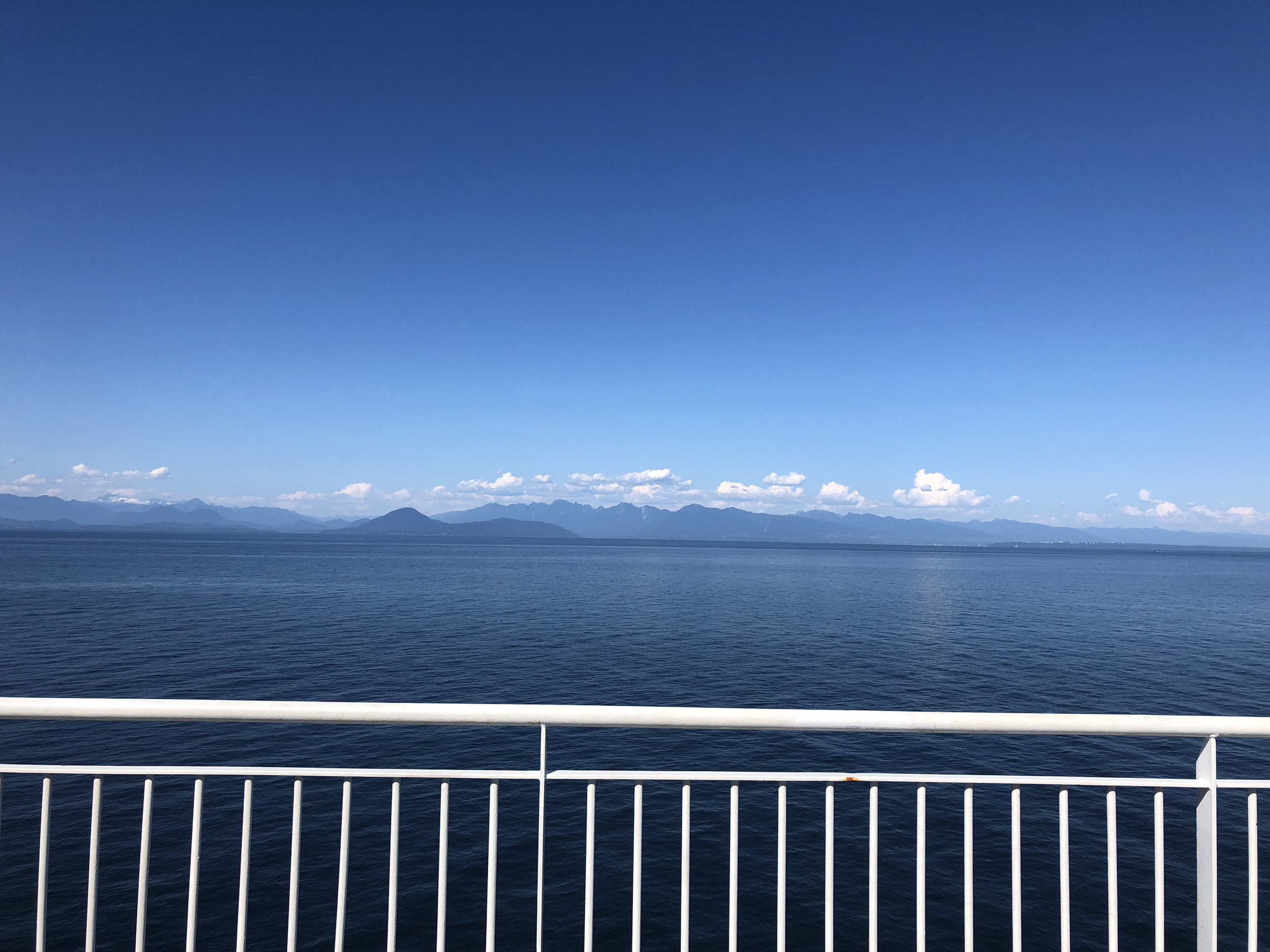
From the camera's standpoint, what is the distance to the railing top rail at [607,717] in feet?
9.29

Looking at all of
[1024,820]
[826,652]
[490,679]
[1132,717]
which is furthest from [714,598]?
[1132,717]

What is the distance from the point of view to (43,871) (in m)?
2.95

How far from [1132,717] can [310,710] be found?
11.7 ft

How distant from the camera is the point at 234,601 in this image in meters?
51.8

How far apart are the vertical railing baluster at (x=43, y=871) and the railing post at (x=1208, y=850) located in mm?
4767

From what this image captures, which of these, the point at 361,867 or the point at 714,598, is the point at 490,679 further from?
the point at 714,598

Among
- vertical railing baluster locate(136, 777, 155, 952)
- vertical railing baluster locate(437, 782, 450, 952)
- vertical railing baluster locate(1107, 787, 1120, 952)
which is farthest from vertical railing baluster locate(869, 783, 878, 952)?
vertical railing baluster locate(136, 777, 155, 952)

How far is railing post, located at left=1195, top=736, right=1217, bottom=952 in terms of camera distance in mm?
2951

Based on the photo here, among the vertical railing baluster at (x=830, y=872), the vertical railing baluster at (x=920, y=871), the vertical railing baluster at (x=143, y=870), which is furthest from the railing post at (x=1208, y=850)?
the vertical railing baluster at (x=143, y=870)

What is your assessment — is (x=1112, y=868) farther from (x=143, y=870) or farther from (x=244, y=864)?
(x=143, y=870)

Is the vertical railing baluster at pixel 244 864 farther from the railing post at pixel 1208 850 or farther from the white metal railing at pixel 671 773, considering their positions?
the railing post at pixel 1208 850

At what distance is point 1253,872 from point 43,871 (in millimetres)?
5184

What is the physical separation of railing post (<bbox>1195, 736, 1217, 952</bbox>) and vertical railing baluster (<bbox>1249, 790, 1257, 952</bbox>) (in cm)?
12

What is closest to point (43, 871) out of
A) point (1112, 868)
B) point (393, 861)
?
point (393, 861)
